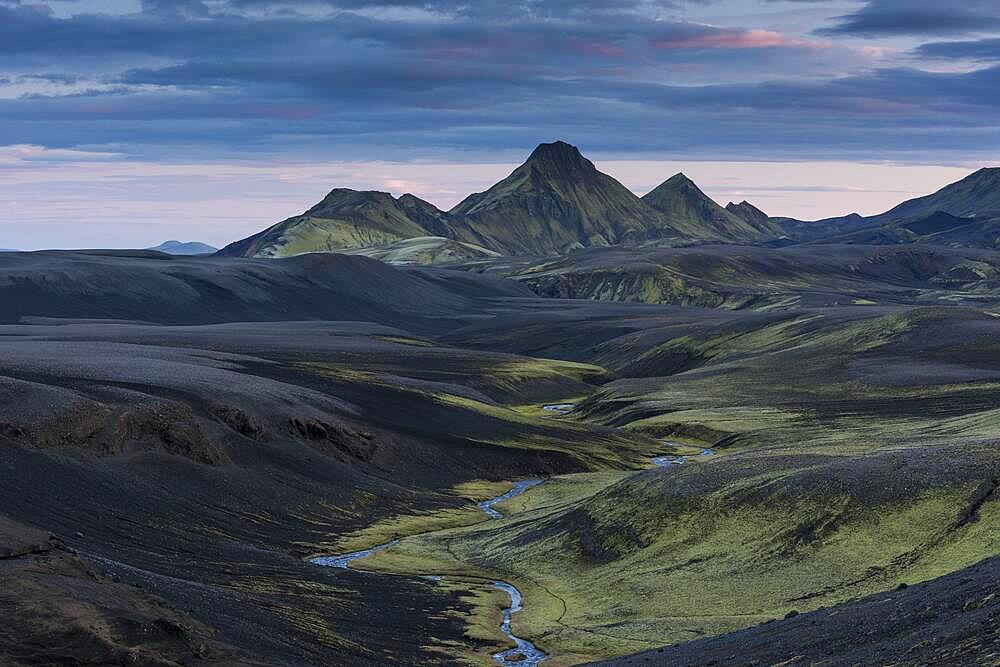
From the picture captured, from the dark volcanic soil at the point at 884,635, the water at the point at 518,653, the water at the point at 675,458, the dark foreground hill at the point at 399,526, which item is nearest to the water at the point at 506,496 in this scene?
the dark foreground hill at the point at 399,526

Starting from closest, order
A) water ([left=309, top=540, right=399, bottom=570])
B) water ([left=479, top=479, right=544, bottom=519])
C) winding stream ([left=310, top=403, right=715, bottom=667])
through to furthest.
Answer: winding stream ([left=310, top=403, right=715, bottom=667]), water ([left=309, top=540, right=399, bottom=570]), water ([left=479, top=479, right=544, bottom=519])

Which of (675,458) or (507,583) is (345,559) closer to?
(507,583)

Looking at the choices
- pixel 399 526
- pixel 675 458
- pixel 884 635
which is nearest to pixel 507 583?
pixel 399 526

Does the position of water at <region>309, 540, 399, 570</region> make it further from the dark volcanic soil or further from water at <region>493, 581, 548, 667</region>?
the dark volcanic soil

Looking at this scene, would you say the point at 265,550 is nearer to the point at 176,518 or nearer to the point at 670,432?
the point at 176,518

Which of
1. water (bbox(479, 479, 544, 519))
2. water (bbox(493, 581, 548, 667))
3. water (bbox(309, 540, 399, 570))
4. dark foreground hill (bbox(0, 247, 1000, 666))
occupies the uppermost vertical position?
dark foreground hill (bbox(0, 247, 1000, 666))

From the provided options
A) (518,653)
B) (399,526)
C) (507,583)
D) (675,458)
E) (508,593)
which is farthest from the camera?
(675,458)

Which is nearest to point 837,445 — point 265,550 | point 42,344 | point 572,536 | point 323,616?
point 572,536

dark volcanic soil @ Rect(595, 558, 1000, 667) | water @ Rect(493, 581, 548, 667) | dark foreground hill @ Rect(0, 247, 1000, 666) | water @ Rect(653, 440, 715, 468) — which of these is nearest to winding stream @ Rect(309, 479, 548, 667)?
water @ Rect(493, 581, 548, 667)

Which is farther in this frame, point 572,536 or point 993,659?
point 572,536
